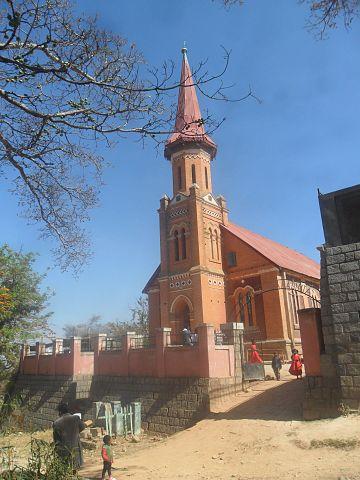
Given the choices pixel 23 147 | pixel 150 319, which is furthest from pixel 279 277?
pixel 23 147

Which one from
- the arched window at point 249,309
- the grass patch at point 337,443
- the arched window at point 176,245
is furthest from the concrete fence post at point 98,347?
the grass patch at point 337,443

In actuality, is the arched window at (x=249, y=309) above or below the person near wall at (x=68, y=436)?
above

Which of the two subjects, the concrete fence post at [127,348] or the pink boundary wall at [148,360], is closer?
the pink boundary wall at [148,360]

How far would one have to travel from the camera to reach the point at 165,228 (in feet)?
83.8

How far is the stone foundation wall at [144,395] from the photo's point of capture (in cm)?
1295

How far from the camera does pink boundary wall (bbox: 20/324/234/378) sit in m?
13.3

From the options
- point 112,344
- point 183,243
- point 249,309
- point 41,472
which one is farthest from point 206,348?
point 183,243

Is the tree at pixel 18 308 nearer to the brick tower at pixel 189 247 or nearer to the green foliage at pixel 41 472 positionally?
the brick tower at pixel 189 247

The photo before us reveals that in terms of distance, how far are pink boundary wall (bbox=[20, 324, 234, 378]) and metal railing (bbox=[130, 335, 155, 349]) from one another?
185mm

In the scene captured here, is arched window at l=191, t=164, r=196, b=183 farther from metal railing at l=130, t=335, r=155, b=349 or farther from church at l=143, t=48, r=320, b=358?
metal railing at l=130, t=335, r=155, b=349

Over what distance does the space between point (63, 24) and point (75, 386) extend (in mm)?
16456

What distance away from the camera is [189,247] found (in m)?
24.0

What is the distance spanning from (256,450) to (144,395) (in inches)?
294

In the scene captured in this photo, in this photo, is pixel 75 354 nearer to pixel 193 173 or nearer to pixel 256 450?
pixel 256 450
